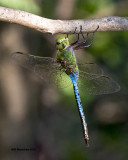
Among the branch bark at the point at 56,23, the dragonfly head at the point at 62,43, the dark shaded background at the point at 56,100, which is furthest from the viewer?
the dark shaded background at the point at 56,100

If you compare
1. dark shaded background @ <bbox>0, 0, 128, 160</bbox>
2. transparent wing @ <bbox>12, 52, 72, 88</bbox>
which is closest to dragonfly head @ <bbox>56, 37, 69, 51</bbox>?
transparent wing @ <bbox>12, 52, 72, 88</bbox>

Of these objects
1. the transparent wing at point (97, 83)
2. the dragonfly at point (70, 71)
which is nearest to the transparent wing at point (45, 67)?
the dragonfly at point (70, 71)

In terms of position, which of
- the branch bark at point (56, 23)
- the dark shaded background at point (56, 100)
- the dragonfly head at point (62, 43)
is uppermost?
the branch bark at point (56, 23)

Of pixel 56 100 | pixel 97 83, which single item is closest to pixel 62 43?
pixel 97 83

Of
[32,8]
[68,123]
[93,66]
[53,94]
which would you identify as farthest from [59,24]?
[68,123]

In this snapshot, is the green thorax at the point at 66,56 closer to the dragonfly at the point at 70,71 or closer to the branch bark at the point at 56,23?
the dragonfly at the point at 70,71

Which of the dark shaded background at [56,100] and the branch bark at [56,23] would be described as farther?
the dark shaded background at [56,100]

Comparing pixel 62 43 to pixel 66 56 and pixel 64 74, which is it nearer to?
pixel 66 56
